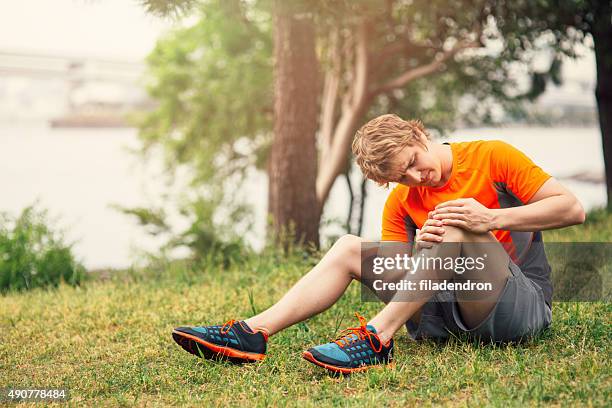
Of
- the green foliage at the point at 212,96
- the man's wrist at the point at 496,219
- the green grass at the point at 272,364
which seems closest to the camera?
the green grass at the point at 272,364

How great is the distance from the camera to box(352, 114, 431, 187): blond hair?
2656 millimetres

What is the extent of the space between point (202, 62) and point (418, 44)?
575 cm

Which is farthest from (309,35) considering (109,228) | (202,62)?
(109,228)

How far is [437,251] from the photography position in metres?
2.60

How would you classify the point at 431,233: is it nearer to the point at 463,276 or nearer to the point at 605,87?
the point at 463,276

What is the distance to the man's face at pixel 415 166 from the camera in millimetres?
2662

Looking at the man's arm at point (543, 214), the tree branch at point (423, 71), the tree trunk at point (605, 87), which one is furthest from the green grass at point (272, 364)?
the tree branch at point (423, 71)

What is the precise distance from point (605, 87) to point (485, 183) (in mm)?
6894

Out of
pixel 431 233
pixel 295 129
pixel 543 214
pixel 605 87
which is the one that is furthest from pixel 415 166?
pixel 605 87

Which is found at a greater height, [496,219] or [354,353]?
[496,219]

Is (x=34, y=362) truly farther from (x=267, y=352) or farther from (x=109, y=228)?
(x=109, y=228)

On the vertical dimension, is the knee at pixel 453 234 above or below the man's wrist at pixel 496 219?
below

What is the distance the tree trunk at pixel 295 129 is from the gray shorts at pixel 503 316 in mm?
3251

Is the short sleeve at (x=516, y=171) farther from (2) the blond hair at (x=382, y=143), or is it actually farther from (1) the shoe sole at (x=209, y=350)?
(1) the shoe sole at (x=209, y=350)
